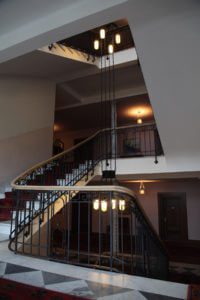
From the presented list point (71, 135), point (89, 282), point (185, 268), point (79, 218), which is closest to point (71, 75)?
point (79, 218)

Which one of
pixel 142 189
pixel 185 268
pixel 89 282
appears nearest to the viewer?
pixel 89 282

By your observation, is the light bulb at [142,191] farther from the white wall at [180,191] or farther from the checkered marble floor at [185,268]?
the checkered marble floor at [185,268]

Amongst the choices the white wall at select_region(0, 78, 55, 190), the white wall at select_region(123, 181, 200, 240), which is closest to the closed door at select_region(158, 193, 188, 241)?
the white wall at select_region(123, 181, 200, 240)

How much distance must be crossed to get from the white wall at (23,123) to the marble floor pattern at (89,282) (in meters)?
3.38

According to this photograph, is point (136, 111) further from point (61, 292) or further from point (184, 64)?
point (61, 292)

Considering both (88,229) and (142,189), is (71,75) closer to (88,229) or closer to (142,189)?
(88,229)

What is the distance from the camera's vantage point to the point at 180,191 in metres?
9.49

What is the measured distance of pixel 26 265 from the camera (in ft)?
8.89

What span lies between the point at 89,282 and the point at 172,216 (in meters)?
7.98

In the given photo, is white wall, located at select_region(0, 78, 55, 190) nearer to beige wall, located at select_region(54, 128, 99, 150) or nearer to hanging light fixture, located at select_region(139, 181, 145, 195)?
hanging light fixture, located at select_region(139, 181, 145, 195)

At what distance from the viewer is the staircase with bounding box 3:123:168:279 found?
9.67ft

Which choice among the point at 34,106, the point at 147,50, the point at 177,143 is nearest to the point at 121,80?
the point at 34,106

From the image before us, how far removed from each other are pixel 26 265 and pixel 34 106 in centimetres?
458

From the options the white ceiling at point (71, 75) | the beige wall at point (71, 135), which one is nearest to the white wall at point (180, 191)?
the beige wall at point (71, 135)
